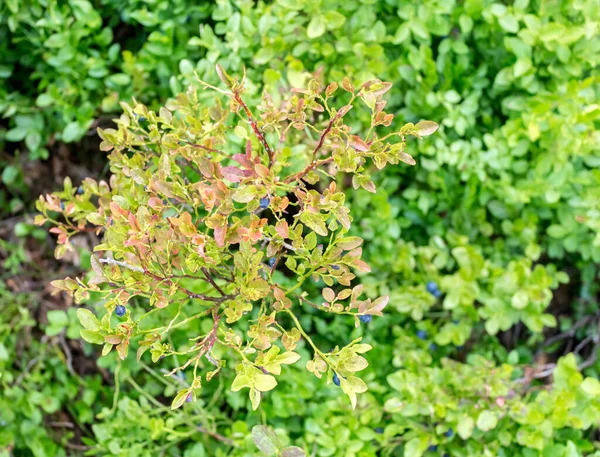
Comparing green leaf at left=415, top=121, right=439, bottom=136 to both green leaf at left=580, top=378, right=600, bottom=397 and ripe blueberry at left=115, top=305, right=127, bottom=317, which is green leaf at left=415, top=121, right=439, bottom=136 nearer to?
ripe blueberry at left=115, top=305, right=127, bottom=317

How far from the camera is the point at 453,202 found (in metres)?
2.12

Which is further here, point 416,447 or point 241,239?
point 416,447

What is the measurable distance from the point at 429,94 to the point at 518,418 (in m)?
1.00

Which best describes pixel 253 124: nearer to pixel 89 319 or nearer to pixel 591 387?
pixel 89 319

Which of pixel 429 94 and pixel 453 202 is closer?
pixel 429 94

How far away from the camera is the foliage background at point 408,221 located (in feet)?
5.83

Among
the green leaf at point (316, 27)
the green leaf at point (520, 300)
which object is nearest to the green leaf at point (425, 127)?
the green leaf at point (316, 27)

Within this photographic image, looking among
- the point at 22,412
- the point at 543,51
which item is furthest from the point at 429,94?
the point at 22,412

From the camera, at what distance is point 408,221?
2.04m

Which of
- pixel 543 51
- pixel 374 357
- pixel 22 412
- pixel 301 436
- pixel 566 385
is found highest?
pixel 543 51

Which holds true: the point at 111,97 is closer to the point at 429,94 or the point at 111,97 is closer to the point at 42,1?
the point at 42,1

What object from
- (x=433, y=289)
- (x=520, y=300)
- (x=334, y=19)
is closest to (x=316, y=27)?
(x=334, y=19)

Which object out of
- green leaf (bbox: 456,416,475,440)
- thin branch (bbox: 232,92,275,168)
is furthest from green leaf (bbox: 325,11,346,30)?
green leaf (bbox: 456,416,475,440)

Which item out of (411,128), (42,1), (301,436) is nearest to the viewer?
(411,128)
